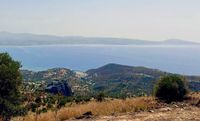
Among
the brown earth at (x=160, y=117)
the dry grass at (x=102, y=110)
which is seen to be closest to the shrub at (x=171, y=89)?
the dry grass at (x=102, y=110)

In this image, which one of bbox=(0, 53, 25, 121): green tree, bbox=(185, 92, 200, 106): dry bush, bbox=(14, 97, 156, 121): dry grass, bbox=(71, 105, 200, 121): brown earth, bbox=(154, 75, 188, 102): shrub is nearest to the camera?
bbox=(71, 105, 200, 121): brown earth

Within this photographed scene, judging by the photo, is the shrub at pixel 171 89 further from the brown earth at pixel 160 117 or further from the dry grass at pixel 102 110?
the brown earth at pixel 160 117

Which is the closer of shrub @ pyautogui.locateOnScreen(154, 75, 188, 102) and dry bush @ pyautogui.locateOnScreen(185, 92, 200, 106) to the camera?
dry bush @ pyautogui.locateOnScreen(185, 92, 200, 106)

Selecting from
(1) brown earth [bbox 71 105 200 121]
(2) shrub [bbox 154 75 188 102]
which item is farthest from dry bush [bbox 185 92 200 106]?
(1) brown earth [bbox 71 105 200 121]

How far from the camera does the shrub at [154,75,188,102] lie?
17.3 meters

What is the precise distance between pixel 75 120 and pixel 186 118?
11.0 feet

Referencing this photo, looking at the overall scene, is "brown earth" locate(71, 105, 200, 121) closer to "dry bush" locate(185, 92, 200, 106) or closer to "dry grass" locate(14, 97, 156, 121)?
"dry grass" locate(14, 97, 156, 121)

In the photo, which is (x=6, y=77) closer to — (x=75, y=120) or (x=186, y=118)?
(x=75, y=120)

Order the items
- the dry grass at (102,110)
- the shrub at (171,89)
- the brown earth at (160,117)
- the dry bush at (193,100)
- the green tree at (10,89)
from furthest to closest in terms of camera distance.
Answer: the green tree at (10,89) < the shrub at (171,89) < the dry bush at (193,100) < the dry grass at (102,110) < the brown earth at (160,117)

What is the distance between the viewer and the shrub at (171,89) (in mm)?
17297

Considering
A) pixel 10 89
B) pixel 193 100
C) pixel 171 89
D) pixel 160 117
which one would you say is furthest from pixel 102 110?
pixel 10 89

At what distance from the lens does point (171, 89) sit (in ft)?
57.1

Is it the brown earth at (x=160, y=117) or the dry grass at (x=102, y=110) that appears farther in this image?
the dry grass at (x=102, y=110)

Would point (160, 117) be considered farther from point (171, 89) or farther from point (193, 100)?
point (171, 89)
